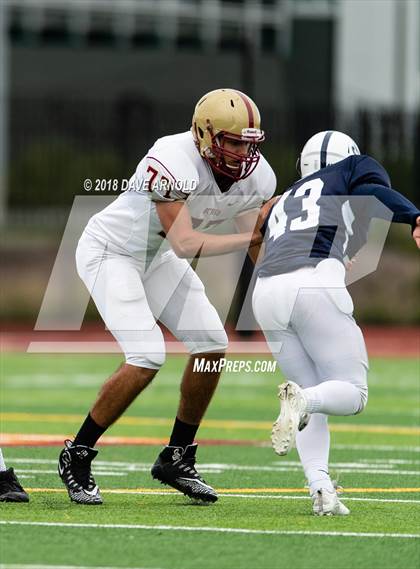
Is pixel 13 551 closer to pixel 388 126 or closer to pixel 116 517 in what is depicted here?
pixel 116 517

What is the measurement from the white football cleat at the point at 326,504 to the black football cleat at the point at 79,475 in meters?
1.05

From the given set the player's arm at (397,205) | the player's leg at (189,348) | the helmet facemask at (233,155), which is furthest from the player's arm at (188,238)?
the player's arm at (397,205)

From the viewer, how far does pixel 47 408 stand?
1366 centimetres

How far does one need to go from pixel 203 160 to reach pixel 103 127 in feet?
62.6

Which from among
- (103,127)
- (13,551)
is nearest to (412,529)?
(13,551)

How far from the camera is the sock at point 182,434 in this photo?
7.70 m

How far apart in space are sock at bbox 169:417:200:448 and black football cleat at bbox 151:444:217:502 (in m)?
0.03

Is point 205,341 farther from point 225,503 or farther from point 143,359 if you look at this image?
point 225,503

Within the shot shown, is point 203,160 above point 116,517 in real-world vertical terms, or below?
above

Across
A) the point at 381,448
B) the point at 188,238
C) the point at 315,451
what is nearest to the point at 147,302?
the point at 188,238

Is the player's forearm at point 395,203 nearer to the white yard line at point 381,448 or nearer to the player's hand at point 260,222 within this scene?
the player's hand at point 260,222

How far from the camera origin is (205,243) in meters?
7.22

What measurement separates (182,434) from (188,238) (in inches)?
43.0

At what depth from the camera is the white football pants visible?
7355mm
